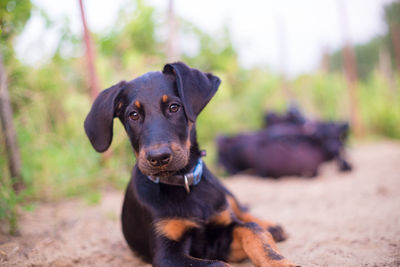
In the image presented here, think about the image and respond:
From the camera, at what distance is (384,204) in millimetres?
3996

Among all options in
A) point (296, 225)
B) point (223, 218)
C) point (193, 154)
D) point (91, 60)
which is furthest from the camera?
point (91, 60)

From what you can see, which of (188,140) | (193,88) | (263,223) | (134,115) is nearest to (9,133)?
(134,115)

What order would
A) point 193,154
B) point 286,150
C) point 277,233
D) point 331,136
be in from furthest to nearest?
point 331,136
point 286,150
point 277,233
point 193,154

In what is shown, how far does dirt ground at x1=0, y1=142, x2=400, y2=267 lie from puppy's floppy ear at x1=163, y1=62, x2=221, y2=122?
131 cm

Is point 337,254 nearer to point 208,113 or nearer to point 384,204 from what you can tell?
point 384,204

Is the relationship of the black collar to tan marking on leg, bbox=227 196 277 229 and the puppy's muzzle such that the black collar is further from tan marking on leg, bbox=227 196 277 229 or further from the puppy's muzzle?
tan marking on leg, bbox=227 196 277 229

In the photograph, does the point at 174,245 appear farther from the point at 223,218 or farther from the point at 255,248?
the point at 255,248

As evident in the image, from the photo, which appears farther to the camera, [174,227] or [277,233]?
[277,233]

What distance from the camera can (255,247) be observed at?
2414 millimetres

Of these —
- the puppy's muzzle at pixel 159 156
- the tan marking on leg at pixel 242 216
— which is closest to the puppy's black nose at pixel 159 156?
the puppy's muzzle at pixel 159 156

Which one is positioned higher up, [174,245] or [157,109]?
[157,109]

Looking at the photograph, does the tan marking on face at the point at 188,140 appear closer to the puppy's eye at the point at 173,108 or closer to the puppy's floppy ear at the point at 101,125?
the puppy's eye at the point at 173,108

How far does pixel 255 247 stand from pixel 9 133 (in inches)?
128

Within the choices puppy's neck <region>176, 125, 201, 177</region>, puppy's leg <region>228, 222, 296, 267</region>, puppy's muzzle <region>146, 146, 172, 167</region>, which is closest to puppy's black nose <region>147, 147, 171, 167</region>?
puppy's muzzle <region>146, 146, 172, 167</region>
